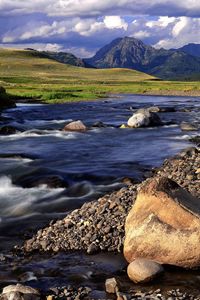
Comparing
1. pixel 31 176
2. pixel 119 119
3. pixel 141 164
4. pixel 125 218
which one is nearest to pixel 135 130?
pixel 119 119

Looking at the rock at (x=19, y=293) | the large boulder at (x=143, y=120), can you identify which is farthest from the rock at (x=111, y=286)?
the large boulder at (x=143, y=120)

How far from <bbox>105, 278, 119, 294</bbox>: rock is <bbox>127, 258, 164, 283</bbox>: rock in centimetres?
66

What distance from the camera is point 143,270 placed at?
46.5 ft

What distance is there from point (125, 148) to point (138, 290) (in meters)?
26.3

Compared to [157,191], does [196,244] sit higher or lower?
lower

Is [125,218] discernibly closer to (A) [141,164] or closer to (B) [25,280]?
(B) [25,280]

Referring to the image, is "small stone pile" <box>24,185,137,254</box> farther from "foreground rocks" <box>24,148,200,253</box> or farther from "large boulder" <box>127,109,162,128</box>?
"large boulder" <box>127,109,162,128</box>

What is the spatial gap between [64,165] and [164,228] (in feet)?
59.5

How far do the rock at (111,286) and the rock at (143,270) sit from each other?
658mm

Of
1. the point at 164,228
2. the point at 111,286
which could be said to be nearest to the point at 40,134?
the point at 164,228

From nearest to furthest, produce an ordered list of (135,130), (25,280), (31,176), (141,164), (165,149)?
(25,280), (31,176), (141,164), (165,149), (135,130)

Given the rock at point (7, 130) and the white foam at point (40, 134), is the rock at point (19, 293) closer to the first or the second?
the white foam at point (40, 134)

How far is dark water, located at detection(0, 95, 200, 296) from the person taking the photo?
21.0 meters

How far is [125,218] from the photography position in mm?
17812
